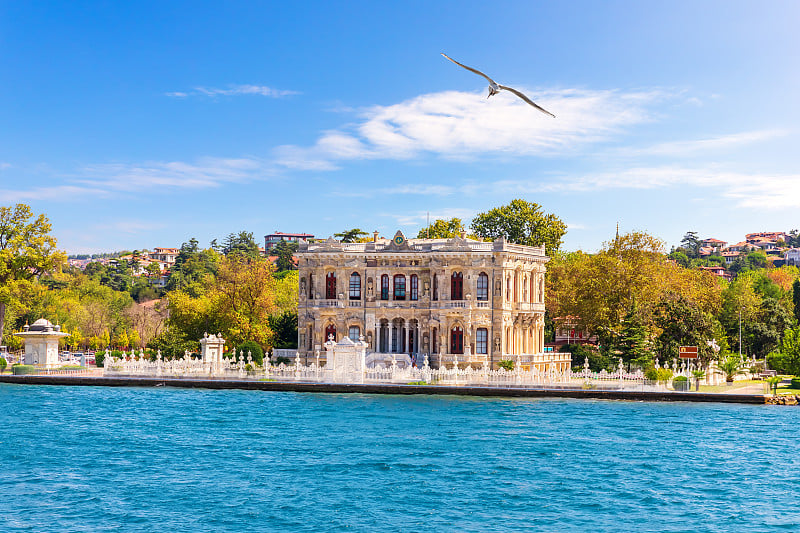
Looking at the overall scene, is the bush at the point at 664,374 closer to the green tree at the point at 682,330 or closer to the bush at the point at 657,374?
→ the bush at the point at 657,374

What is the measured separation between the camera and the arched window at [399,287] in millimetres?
56031

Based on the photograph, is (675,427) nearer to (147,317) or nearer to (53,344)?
(53,344)

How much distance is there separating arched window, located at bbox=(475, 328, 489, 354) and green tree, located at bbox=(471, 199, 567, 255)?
1973cm

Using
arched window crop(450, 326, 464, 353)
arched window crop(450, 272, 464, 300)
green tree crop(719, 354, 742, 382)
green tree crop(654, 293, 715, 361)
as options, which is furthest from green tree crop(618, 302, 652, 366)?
arched window crop(450, 272, 464, 300)

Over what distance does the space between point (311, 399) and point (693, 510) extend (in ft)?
80.7

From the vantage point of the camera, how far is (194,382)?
164 feet

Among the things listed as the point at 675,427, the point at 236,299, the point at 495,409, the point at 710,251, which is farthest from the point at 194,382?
the point at 710,251

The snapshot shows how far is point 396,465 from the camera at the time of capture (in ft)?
96.7

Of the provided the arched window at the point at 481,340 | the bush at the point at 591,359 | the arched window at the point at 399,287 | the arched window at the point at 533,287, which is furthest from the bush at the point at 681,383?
the arched window at the point at 399,287

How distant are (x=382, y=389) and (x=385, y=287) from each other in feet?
34.8

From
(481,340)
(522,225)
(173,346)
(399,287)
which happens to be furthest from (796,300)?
(173,346)

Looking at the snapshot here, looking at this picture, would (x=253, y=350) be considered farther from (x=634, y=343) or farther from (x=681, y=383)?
(x=681, y=383)

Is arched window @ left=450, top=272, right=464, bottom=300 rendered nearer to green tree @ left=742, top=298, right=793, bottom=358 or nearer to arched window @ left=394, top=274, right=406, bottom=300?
arched window @ left=394, top=274, right=406, bottom=300

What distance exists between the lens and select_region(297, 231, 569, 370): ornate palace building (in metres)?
53.9
